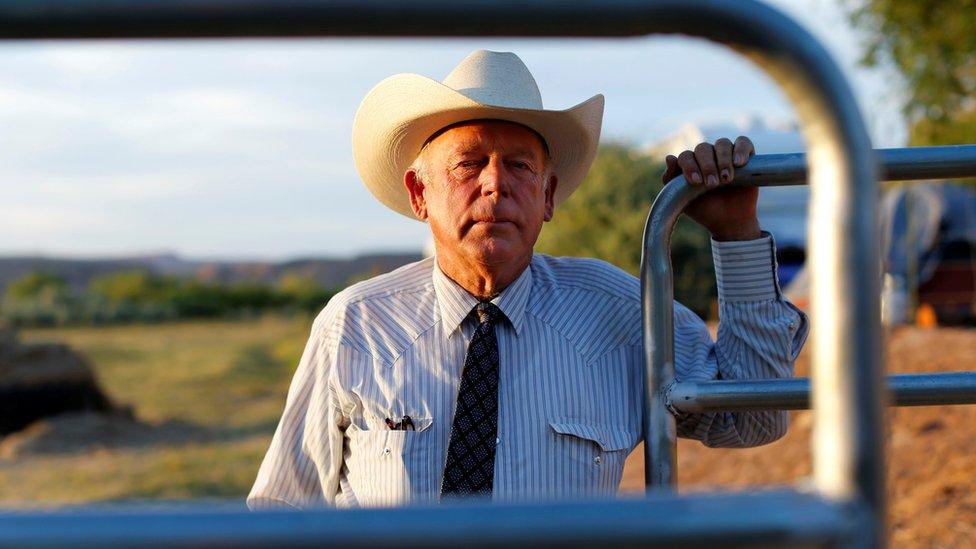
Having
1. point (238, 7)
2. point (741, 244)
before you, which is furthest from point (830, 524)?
point (741, 244)

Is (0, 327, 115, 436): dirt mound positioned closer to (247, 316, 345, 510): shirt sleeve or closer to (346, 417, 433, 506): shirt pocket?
(247, 316, 345, 510): shirt sleeve

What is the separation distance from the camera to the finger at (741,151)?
1.93 meters

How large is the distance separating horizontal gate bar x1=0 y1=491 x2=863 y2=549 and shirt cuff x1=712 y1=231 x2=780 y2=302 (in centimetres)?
142

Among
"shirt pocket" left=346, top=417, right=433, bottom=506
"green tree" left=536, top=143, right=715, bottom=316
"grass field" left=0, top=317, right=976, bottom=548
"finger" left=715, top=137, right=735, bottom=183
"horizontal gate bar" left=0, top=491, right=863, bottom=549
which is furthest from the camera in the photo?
"green tree" left=536, top=143, right=715, bottom=316

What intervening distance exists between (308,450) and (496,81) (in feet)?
2.96

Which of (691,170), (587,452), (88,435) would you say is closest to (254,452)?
(88,435)

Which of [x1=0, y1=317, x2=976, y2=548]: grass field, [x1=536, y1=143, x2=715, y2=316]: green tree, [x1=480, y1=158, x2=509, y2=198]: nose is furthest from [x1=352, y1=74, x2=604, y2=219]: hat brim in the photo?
[x1=536, y1=143, x2=715, y2=316]: green tree

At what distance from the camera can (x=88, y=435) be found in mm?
10312

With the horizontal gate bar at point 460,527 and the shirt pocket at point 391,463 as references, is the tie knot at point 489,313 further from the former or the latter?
the horizontal gate bar at point 460,527

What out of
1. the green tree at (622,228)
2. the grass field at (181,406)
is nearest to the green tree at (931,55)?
the green tree at (622,228)

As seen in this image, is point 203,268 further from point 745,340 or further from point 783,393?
point 783,393

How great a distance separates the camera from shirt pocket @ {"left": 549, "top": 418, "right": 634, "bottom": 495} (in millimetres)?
2309

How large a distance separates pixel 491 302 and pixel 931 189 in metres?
11.9

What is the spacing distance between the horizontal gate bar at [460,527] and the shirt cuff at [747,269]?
55.9 inches
